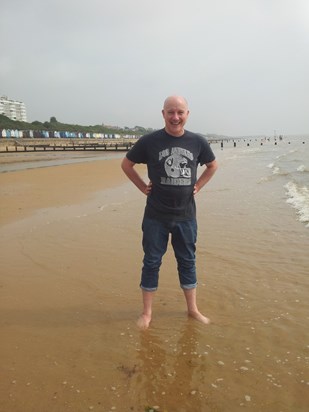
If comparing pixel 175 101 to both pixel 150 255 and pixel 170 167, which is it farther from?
pixel 150 255

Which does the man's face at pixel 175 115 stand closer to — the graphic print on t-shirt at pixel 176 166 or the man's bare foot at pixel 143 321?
the graphic print on t-shirt at pixel 176 166

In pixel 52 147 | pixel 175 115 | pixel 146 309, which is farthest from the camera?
pixel 52 147

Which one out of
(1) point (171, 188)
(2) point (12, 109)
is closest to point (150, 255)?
(1) point (171, 188)

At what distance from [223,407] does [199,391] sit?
0.20 m

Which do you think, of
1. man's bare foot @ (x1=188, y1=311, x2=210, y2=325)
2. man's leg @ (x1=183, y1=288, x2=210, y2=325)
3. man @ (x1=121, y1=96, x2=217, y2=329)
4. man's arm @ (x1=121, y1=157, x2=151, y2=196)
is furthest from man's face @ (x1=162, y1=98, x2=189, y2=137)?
man's bare foot @ (x1=188, y1=311, x2=210, y2=325)

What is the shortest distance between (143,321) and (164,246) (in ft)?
2.40

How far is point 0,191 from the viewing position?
43.0 ft

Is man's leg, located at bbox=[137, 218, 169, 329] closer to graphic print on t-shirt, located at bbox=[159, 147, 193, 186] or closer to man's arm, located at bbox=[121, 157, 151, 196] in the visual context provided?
man's arm, located at bbox=[121, 157, 151, 196]

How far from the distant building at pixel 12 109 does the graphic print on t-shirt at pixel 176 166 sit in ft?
537

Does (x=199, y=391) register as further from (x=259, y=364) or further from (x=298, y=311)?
(x=298, y=311)

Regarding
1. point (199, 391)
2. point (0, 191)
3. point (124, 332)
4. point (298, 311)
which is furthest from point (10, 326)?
point (0, 191)

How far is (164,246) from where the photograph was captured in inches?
128

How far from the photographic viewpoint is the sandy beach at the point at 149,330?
2.31m

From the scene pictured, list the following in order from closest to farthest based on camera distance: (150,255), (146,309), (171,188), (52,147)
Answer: (171,188) < (150,255) < (146,309) < (52,147)
